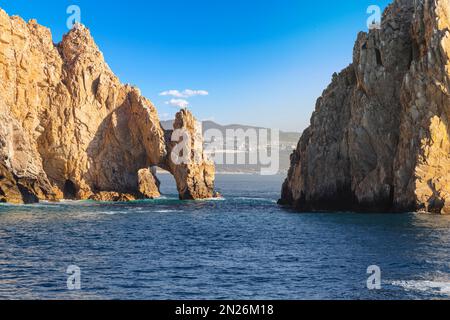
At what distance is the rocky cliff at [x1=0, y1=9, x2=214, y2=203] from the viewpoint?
112812 mm

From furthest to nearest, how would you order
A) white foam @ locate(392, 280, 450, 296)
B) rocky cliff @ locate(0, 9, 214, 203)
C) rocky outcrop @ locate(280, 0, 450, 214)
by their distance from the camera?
rocky cliff @ locate(0, 9, 214, 203), rocky outcrop @ locate(280, 0, 450, 214), white foam @ locate(392, 280, 450, 296)

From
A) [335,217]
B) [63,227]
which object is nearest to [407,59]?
[335,217]

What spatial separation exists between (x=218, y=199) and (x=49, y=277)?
9275 cm

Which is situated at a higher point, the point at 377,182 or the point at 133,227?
the point at 377,182

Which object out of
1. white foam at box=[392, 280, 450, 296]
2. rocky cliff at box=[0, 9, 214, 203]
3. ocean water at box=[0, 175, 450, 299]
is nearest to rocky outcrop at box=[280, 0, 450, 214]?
ocean water at box=[0, 175, 450, 299]

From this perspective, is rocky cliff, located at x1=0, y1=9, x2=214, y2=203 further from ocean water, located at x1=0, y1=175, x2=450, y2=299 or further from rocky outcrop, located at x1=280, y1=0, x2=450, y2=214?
rocky outcrop, located at x1=280, y1=0, x2=450, y2=214

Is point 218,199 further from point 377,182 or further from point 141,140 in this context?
point 377,182

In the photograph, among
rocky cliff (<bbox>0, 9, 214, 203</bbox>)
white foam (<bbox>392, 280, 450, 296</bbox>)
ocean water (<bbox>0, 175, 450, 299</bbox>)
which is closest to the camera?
white foam (<bbox>392, 280, 450, 296</bbox>)

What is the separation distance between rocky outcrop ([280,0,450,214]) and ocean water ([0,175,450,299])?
6.80 meters

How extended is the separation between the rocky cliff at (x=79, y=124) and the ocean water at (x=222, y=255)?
1231 inches

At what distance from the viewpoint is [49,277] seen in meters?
40.9

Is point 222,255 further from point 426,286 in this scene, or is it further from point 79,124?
point 79,124

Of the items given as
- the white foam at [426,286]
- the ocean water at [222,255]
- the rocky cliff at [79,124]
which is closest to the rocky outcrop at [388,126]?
the ocean water at [222,255]

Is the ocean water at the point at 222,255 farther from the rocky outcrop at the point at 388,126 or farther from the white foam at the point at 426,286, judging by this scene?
the rocky outcrop at the point at 388,126
